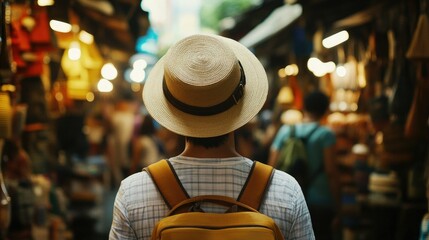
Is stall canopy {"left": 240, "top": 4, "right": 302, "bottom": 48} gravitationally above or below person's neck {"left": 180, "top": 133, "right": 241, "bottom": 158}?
above

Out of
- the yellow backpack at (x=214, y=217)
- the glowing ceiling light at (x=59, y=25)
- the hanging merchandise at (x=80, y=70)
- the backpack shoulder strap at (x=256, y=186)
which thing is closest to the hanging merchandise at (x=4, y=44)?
the glowing ceiling light at (x=59, y=25)

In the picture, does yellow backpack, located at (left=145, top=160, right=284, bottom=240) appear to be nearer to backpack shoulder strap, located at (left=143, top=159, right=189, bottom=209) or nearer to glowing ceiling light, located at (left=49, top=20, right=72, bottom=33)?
backpack shoulder strap, located at (left=143, top=159, right=189, bottom=209)

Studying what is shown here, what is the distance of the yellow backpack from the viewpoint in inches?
124

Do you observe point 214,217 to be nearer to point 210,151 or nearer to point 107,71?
point 210,151

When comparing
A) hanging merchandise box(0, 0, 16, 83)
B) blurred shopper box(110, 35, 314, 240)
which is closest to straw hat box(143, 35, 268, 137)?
blurred shopper box(110, 35, 314, 240)

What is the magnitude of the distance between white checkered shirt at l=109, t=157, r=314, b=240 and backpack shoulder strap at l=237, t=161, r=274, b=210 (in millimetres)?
45

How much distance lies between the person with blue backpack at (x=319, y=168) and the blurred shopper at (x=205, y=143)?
438 cm

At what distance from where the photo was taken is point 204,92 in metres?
3.47

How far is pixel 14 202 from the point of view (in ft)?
21.7

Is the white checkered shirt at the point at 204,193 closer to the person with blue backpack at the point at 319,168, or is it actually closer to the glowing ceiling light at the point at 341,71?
the person with blue backpack at the point at 319,168

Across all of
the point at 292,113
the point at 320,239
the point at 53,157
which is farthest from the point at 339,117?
the point at 53,157

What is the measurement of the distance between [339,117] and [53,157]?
402 centimetres

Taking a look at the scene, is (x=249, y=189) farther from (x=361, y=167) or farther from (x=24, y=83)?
(x=361, y=167)

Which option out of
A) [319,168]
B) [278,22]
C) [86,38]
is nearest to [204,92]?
[319,168]
